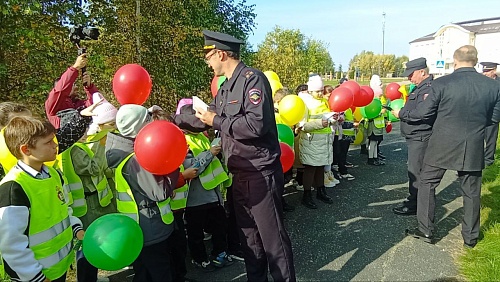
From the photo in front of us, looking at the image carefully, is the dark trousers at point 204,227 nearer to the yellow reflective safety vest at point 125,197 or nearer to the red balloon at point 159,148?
the yellow reflective safety vest at point 125,197

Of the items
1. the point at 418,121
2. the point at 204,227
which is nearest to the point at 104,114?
the point at 204,227

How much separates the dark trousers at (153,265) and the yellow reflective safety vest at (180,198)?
515mm

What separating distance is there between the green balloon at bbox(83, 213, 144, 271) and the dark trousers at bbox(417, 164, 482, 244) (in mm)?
3406

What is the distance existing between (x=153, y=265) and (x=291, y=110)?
279 cm

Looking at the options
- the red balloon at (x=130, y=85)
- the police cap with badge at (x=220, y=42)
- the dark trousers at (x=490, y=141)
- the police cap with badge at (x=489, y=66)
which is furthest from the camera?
the police cap with badge at (x=489, y=66)

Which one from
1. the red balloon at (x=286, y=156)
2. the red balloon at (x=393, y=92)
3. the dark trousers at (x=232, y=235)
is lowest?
the dark trousers at (x=232, y=235)

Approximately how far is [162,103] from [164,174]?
468 cm

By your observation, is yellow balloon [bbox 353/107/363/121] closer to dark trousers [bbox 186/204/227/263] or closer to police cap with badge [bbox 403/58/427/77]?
police cap with badge [bbox 403/58/427/77]

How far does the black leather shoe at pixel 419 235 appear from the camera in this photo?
14.3ft

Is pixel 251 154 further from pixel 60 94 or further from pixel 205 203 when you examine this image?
pixel 60 94

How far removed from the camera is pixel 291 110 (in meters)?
4.91

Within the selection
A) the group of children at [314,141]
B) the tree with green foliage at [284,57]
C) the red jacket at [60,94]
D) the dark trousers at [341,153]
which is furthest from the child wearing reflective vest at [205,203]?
the tree with green foliage at [284,57]

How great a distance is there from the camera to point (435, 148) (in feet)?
14.2

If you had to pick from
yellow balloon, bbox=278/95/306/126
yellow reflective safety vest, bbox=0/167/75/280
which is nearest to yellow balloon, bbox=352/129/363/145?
yellow balloon, bbox=278/95/306/126
